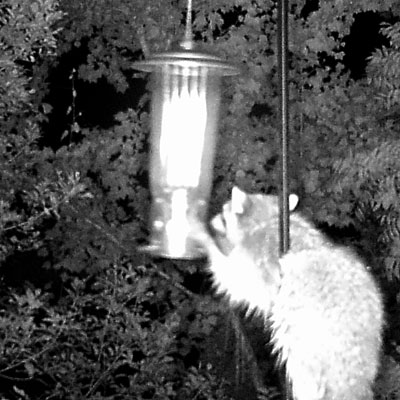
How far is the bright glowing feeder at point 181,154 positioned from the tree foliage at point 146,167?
1138 mm

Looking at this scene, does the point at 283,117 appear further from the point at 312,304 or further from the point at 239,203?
the point at 239,203

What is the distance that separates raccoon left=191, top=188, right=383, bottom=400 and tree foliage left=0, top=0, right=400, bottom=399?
4.46 ft

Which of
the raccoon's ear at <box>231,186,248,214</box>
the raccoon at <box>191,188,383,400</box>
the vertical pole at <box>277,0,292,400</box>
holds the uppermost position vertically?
the vertical pole at <box>277,0,292,400</box>

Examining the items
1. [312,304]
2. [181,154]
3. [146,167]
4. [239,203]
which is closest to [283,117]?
[312,304]

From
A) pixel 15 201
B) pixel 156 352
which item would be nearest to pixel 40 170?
pixel 15 201

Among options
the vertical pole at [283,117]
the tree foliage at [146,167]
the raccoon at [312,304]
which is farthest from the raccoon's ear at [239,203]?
the tree foliage at [146,167]

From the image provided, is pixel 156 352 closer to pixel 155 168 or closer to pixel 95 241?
pixel 95 241

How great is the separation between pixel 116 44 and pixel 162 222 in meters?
1.80

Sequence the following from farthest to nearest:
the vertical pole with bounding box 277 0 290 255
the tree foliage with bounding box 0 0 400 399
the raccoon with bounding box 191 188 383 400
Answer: the tree foliage with bounding box 0 0 400 399 < the raccoon with bounding box 191 188 383 400 < the vertical pole with bounding box 277 0 290 255

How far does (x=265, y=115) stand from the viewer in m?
4.25

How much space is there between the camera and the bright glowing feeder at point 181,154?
2.47 m

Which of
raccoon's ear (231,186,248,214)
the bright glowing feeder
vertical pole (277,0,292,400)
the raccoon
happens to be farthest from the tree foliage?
vertical pole (277,0,292,400)

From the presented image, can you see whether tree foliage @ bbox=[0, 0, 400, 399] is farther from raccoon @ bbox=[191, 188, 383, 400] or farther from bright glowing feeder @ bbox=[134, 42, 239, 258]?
raccoon @ bbox=[191, 188, 383, 400]

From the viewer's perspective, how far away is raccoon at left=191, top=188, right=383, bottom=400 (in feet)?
6.84
